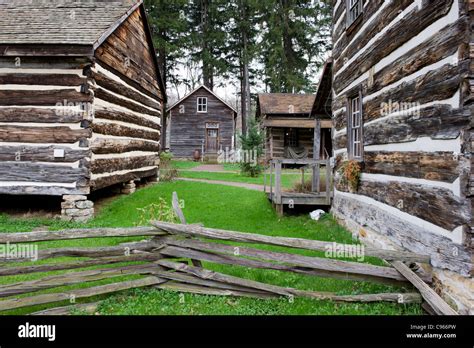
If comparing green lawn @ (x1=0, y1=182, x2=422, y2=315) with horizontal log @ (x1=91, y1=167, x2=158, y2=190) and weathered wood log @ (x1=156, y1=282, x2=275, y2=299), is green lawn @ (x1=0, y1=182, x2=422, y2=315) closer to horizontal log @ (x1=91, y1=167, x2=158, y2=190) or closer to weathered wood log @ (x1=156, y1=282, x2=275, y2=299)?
weathered wood log @ (x1=156, y1=282, x2=275, y2=299)

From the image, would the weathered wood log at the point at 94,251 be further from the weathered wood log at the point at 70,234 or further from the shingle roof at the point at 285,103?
the shingle roof at the point at 285,103

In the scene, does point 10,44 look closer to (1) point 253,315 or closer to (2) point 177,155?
(1) point 253,315

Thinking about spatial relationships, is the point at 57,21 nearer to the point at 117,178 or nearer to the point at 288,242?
the point at 117,178

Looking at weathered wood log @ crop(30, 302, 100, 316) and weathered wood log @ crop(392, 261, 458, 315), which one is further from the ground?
weathered wood log @ crop(392, 261, 458, 315)

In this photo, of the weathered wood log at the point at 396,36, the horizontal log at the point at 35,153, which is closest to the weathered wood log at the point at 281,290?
the weathered wood log at the point at 396,36

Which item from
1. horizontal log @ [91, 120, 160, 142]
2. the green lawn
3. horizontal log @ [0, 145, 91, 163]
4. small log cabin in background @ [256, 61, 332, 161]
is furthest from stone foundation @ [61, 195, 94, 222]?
small log cabin in background @ [256, 61, 332, 161]

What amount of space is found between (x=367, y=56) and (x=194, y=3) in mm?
30899

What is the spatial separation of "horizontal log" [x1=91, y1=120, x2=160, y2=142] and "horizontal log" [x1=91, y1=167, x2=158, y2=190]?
131cm

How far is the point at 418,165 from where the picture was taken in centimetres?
455

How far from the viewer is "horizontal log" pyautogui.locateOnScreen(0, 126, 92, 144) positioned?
28.9 ft

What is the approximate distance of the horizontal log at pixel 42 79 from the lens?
8.81 m

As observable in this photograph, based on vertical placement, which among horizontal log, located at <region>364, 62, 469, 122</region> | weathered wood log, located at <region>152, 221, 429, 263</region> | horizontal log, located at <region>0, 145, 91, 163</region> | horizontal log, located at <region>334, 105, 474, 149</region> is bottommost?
weathered wood log, located at <region>152, 221, 429, 263</region>

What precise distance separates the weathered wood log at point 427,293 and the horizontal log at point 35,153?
25.1 ft

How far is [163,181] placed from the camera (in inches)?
619
